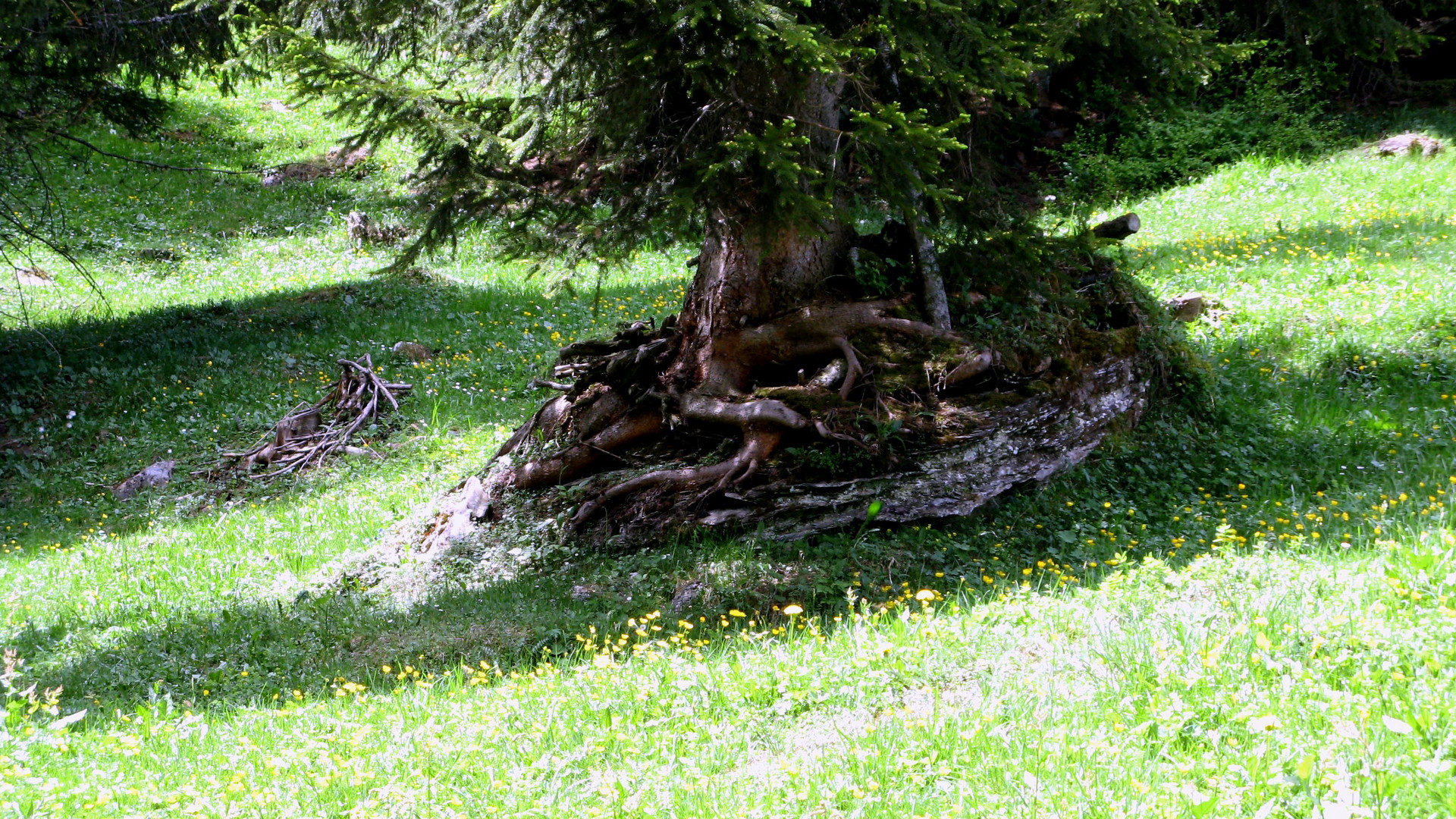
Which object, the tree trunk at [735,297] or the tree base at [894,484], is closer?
the tree base at [894,484]

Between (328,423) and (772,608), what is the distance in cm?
784

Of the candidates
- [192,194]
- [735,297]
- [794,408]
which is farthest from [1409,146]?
[192,194]

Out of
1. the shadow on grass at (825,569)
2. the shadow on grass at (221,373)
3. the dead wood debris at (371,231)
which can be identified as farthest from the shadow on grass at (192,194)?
the shadow on grass at (825,569)

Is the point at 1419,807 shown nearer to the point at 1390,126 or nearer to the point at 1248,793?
the point at 1248,793

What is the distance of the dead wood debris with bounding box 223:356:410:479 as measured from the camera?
11289mm

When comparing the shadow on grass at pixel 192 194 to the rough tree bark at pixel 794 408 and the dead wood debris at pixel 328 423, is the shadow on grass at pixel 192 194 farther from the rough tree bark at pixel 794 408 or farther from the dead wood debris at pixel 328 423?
the rough tree bark at pixel 794 408

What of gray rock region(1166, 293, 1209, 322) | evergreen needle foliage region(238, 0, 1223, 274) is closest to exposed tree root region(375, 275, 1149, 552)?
evergreen needle foliage region(238, 0, 1223, 274)

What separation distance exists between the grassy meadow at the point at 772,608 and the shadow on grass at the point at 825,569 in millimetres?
32

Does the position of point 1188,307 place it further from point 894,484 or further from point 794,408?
point 794,408

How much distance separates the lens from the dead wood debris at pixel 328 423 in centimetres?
1129

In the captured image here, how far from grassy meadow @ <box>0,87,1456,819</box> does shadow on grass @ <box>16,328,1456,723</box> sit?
1.3 inches

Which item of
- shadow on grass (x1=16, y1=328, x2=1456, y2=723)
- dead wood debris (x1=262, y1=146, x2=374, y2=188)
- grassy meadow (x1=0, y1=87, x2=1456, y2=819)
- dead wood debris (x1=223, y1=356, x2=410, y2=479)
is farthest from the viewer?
dead wood debris (x1=262, y1=146, x2=374, y2=188)

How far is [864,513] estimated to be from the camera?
709cm

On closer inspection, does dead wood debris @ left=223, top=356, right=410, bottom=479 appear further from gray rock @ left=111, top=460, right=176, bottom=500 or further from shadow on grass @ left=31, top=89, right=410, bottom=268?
shadow on grass @ left=31, top=89, right=410, bottom=268
